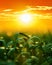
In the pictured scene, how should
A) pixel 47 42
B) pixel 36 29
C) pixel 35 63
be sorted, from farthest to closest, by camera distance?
pixel 36 29 < pixel 47 42 < pixel 35 63

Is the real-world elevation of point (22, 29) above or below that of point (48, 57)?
above

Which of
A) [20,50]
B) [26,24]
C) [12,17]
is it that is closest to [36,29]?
[26,24]

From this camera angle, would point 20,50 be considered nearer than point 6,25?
Yes

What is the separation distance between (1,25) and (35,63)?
16.2 inches

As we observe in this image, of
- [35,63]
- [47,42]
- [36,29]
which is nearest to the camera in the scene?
[35,63]

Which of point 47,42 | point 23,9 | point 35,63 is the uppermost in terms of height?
point 23,9

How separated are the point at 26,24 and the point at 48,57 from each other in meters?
0.32

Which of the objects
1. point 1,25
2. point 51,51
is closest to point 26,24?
point 1,25

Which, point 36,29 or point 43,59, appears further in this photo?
point 36,29

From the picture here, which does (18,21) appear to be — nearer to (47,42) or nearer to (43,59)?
(47,42)

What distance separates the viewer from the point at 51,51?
1234mm

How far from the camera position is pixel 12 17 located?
140 centimetres

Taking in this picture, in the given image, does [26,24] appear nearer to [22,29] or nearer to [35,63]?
[22,29]

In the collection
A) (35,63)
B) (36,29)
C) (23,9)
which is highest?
(23,9)
